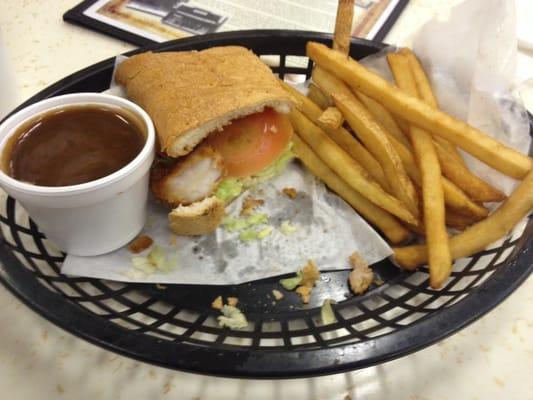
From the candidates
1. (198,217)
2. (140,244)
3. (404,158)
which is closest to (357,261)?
(404,158)

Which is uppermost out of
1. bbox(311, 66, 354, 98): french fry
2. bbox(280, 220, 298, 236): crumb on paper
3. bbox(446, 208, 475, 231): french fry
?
bbox(311, 66, 354, 98): french fry

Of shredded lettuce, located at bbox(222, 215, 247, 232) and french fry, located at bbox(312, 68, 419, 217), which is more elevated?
french fry, located at bbox(312, 68, 419, 217)

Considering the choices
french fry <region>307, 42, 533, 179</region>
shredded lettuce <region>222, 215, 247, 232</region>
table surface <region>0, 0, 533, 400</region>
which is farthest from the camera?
shredded lettuce <region>222, 215, 247, 232</region>

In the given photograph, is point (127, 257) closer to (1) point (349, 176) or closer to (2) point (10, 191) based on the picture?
(2) point (10, 191)

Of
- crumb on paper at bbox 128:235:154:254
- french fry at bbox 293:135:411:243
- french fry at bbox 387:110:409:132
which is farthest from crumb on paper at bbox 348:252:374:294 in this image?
crumb on paper at bbox 128:235:154:254

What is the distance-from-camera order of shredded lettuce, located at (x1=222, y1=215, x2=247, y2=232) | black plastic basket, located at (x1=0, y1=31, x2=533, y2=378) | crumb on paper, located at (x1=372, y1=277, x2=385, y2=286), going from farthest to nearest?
shredded lettuce, located at (x1=222, y1=215, x2=247, y2=232), crumb on paper, located at (x1=372, y1=277, x2=385, y2=286), black plastic basket, located at (x1=0, y1=31, x2=533, y2=378)

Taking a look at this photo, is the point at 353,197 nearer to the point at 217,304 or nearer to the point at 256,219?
the point at 256,219

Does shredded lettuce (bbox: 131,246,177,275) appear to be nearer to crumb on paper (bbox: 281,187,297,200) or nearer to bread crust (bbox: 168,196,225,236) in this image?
bread crust (bbox: 168,196,225,236)

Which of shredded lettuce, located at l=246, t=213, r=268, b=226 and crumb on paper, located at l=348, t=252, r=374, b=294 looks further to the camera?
shredded lettuce, located at l=246, t=213, r=268, b=226
